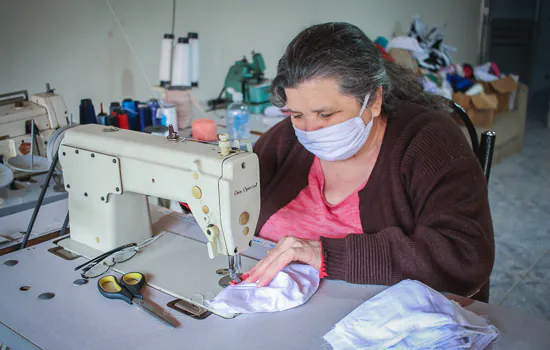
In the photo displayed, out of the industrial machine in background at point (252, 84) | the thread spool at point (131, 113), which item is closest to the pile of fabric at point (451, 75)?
the industrial machine in background at point (252, 84)

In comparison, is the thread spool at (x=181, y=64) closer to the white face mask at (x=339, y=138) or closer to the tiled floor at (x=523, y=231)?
the white face mask at (x=339, y=138)

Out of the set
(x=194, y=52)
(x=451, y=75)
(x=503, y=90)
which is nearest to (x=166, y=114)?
(x=194, y=52)

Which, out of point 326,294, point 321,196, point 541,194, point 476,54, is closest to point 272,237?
point 321,196

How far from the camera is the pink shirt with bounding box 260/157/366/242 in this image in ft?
4.79

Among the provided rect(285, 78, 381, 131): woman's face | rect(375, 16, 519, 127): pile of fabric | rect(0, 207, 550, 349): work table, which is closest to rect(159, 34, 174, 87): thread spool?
rect(285, 78, 381, 131): woman's face

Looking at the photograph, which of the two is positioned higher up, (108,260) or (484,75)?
(484,75)

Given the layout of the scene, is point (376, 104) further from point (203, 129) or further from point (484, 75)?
point (484, 75)

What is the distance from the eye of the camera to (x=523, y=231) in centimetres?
336

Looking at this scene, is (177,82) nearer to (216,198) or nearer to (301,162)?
(301,162)

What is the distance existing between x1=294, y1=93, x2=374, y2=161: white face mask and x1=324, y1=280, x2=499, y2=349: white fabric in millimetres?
476

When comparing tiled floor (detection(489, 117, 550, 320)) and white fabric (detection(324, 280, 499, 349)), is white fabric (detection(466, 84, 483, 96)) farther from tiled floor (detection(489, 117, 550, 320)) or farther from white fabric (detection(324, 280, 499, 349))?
white fabric (detection(324, 280, 499, 349))

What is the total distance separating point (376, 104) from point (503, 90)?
3.87 m

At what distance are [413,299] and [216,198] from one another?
43 centimetres

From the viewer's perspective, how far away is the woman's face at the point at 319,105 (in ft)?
4.31
